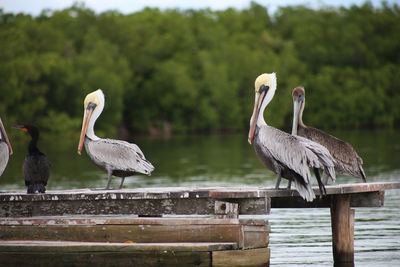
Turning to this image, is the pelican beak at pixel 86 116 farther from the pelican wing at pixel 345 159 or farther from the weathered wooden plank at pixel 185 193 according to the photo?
the pelican wing at pixel 345 159

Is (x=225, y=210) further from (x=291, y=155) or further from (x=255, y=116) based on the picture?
(x=255, y=116)

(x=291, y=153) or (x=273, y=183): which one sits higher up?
(x=291, y=153)

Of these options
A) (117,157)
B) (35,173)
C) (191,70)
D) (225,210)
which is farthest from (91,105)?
(191,70)

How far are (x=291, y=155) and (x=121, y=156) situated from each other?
2117 mm

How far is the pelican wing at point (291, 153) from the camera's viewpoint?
755cm

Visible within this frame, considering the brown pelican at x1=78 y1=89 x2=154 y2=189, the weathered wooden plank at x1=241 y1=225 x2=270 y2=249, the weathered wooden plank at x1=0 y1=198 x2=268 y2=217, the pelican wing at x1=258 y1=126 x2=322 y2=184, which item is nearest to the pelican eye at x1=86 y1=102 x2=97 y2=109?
the brown pelican at x1=78 y1=89 x2=154 y2=189

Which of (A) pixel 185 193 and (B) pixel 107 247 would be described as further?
(A) pixel 185 193

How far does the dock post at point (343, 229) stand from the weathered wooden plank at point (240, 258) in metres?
1.46

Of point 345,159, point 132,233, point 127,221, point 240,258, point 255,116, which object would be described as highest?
point 255,116

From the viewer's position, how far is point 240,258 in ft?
23.5

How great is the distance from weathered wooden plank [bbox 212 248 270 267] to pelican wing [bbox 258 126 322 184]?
0.86 m

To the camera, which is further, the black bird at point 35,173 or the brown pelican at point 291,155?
the black bird at point 35,173

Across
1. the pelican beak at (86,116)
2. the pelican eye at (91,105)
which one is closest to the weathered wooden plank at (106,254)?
the pelican beak at (86,116)

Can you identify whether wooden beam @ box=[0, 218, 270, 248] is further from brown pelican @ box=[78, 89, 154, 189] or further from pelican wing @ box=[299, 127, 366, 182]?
pelican wing @ box=[299, 127, 366, 182]
